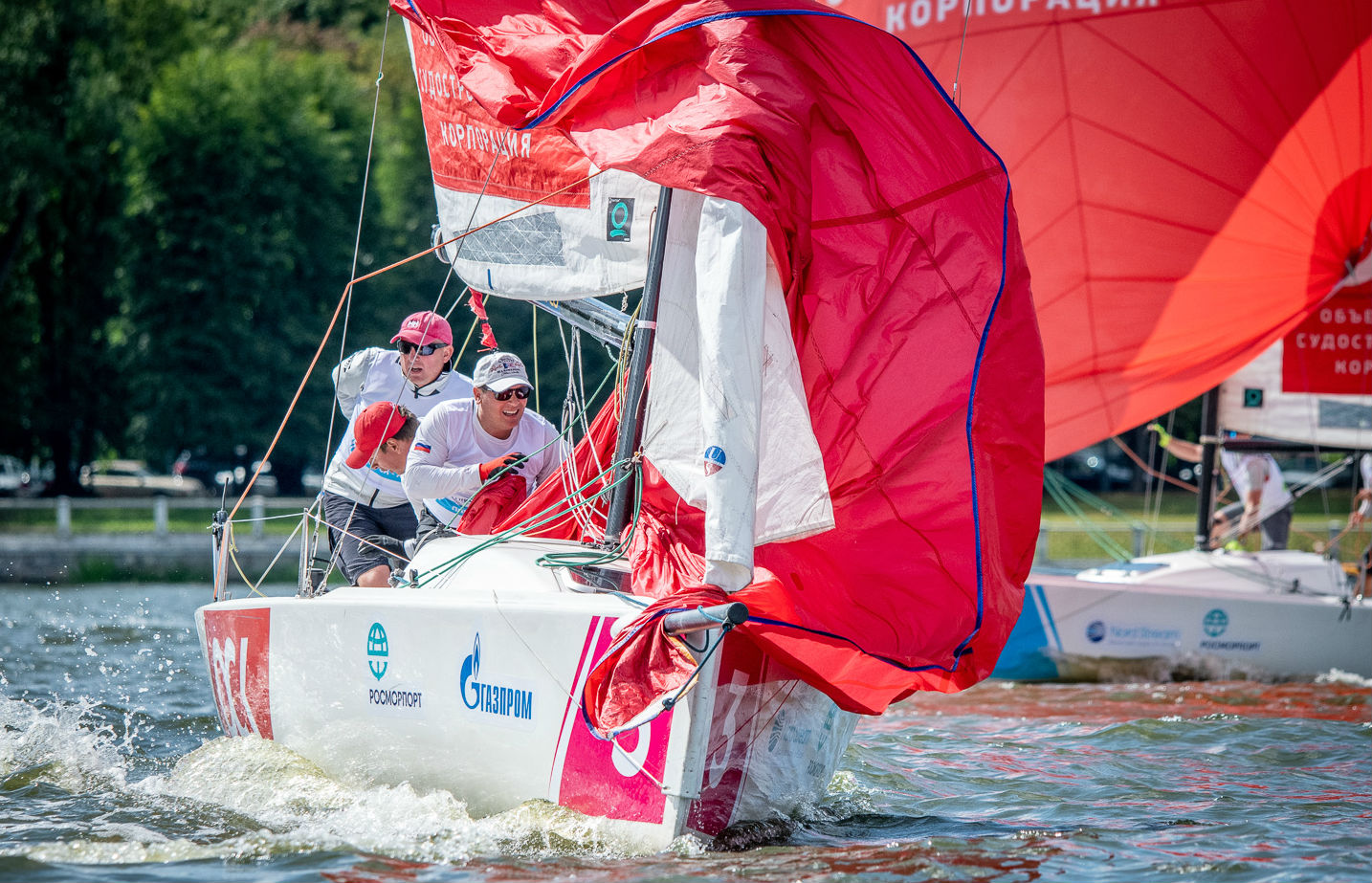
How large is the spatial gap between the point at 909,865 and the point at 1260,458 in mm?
7940

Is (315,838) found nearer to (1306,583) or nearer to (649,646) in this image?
(649,646)

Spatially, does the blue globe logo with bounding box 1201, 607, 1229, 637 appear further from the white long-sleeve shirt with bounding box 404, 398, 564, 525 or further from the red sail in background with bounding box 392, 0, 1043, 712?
the white long-sleeve shirt with bounding box 404, 398, 564, 525

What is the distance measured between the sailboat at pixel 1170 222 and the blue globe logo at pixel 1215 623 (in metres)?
0.01

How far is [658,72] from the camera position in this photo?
16.3 ft

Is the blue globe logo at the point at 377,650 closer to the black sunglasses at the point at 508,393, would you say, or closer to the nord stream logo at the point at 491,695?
the nord stream logo at the point at 491,695

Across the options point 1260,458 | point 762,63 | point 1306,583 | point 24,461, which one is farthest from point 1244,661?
point 24,461

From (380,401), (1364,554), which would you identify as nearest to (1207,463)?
(1364,554)

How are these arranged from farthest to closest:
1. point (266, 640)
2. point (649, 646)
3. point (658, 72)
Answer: point (266, 640)
point (658, 72)
point (649, 646)

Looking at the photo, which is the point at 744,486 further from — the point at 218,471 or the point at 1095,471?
the point at 1095,471

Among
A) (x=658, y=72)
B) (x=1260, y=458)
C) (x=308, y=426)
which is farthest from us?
(x=308, y=426)

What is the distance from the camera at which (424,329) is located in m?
6.50

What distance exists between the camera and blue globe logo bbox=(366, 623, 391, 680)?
197 inches

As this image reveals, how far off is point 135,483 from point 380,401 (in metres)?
29.8

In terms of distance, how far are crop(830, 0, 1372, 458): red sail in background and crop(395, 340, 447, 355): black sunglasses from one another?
191 inches
